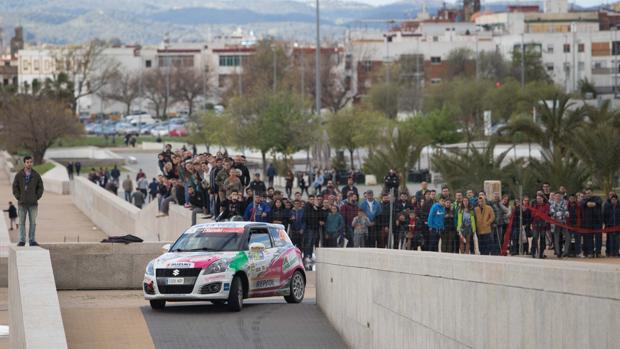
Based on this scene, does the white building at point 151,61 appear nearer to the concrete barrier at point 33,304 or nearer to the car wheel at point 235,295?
the car wheel at point 235,295

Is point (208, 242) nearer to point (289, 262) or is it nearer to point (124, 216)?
point (289, 262)

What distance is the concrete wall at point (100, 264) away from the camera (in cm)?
2328

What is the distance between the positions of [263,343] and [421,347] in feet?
12.9

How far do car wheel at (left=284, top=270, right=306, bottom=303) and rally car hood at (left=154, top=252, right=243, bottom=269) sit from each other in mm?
1656

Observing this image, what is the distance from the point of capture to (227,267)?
19578 mm

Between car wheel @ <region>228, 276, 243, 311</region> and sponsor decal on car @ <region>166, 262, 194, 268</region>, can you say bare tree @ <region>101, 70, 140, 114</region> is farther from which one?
sponsor decal on car @ <region>166, 262, 194, 268</region>

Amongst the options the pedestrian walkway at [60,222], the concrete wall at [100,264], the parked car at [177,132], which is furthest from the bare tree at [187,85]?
the concrete wall at [100,264]

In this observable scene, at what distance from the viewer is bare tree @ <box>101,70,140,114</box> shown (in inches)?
6845

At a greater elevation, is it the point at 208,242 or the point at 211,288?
the point at 208,242

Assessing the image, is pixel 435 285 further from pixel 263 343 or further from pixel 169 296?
pixel 169 296

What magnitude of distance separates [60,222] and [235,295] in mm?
32821

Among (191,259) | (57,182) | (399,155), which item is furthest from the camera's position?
(57,182)

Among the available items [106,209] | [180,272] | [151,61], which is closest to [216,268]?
[180,272]

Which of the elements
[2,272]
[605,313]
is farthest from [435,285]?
[2,272]
